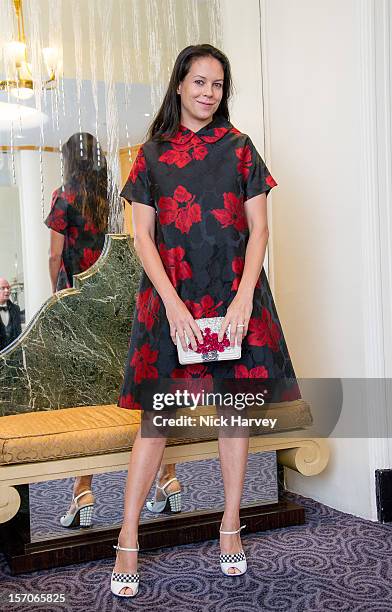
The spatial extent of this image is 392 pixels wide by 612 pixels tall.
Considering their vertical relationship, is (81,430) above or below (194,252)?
below

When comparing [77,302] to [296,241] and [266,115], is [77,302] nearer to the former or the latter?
[296,241]

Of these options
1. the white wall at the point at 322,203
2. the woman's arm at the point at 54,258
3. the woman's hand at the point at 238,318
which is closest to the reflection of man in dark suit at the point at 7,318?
the woman's arm at the point at 54,258

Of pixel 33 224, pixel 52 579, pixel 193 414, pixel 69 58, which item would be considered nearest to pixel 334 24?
pixel 69 58

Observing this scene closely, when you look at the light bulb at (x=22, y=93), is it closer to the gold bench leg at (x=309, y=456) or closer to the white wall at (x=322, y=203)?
the white wall at (x=322, y=203)

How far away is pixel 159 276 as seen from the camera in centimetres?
200

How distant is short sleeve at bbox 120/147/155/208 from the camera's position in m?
2.06

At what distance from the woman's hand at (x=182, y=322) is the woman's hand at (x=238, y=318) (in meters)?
0.07

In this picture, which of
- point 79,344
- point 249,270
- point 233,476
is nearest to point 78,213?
point 79,344

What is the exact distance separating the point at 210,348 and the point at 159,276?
24 centimetres

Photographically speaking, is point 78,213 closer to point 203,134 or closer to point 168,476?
point 203,134

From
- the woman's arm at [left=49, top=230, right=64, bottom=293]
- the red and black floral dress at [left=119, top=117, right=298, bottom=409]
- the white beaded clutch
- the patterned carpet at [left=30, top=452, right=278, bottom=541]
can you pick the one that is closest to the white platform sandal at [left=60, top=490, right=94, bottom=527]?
the patterned carpet at [left=30, top=452, right=278, bottom=541]

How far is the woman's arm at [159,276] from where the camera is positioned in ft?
6.42

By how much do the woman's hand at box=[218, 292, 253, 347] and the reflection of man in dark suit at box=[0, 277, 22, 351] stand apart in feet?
2.99

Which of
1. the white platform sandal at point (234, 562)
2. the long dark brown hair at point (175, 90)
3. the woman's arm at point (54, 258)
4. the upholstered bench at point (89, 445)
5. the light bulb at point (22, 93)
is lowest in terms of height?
the white platform sandal at point (234, 562)
